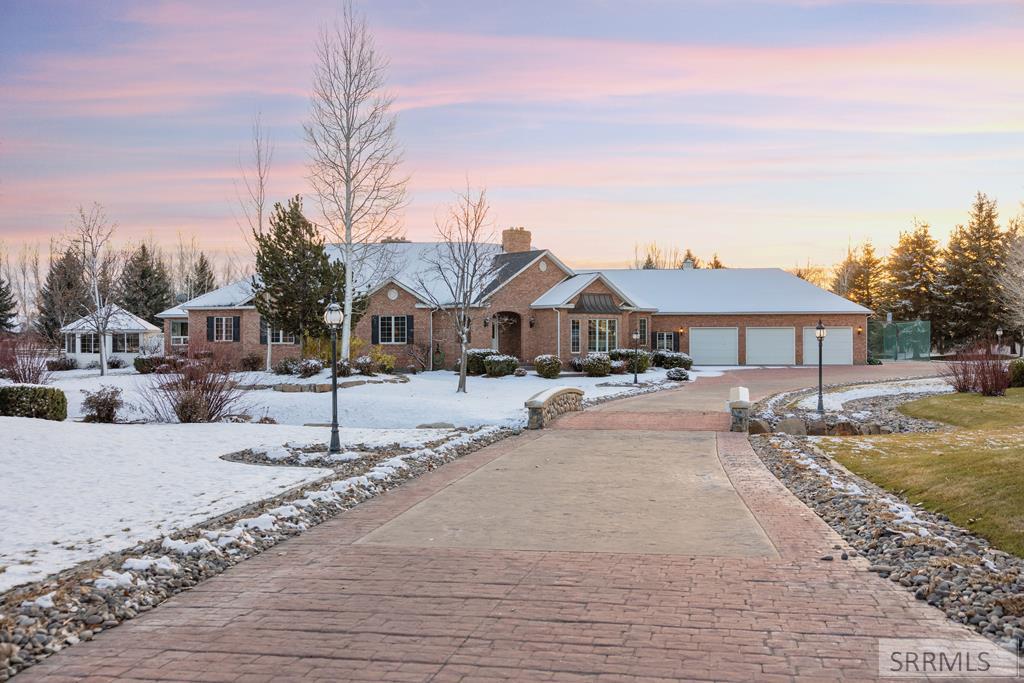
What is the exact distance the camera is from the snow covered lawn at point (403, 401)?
2070 centimetres

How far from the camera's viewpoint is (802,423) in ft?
55.1

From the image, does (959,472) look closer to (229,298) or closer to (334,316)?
(334,316)

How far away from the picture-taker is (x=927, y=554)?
23.9 ft

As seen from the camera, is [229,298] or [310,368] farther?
[229,298]

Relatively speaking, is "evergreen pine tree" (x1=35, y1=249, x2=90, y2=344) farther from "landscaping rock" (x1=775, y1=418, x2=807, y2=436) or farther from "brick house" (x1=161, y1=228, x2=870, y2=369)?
"landscaping rock" (x1=775, y1=418, x2=807, y2=436)

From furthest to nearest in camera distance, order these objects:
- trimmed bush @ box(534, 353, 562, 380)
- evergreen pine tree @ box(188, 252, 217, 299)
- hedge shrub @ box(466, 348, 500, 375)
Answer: evergreen pine tree @ box(188, 252, 217, 299) → hedge shrub @ box(466, 348, 500, 375) → trimmed bush @ box(534, 353, 562, 380)

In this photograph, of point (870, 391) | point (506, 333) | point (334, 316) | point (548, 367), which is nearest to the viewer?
point (334, 316)

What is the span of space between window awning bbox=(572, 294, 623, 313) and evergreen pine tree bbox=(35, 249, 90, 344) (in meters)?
25.7

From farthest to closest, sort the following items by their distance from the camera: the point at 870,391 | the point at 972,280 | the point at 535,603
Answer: the point at 972,280 < the point at 870,391 < the point at 535,603

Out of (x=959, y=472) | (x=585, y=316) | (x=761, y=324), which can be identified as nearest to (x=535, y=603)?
(x=959, y=472)

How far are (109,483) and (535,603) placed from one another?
6.66 m

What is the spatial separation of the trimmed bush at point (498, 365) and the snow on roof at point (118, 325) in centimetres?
2346

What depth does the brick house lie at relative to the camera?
35.1 m

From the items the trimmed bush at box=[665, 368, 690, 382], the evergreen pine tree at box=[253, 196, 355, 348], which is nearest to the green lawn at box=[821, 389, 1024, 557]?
the trimmed bush at box=[665, 368, 690, 382]
